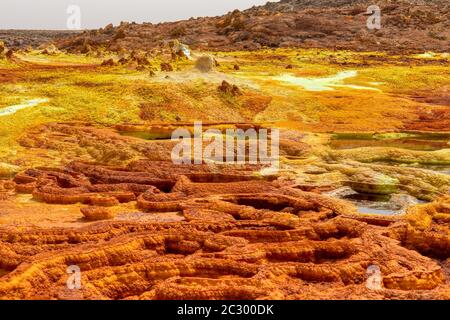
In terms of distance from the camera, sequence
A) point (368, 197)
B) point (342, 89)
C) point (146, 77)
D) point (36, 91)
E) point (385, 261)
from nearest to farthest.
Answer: point (385, 261), point (368, 197), point (36, 91), point (146, 77), point (342, 89)

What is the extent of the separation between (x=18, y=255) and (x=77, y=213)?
13.5 ft

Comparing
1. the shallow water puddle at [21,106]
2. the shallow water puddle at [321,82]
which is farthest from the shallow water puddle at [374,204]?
the shallow water puddle at [321,82]

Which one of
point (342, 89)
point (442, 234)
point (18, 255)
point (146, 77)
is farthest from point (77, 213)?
point (342, 89)

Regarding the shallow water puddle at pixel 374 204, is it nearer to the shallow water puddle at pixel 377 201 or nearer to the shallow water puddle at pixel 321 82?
the shallow water puddle at pixel 377 201

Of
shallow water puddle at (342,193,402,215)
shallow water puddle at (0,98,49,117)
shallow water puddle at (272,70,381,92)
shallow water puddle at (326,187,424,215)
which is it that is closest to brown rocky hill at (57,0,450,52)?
shallow water puddle at (272,70,381,92)

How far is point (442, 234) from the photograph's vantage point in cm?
1742

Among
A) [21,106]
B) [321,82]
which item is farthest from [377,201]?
[321,82]

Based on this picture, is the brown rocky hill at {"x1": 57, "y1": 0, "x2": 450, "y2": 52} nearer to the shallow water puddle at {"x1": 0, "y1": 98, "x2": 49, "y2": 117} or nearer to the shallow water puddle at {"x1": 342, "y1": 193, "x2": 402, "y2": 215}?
the shallow water puddle at {"x1": 0, "y1": 98, "x2": 49, "y2": 117}

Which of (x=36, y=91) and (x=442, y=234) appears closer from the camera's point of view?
(x=442, y=234)

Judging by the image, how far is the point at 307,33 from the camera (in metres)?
89.4

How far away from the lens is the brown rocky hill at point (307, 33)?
275 ft

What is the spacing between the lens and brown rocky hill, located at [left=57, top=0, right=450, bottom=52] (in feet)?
275

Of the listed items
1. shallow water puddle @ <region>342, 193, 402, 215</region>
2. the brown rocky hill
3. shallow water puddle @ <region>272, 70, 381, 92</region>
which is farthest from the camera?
the brown rocky hill
